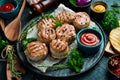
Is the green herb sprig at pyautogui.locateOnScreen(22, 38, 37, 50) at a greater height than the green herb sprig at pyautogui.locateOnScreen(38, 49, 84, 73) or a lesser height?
greater

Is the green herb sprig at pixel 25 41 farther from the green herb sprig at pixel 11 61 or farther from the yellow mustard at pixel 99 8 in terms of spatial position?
the yellow mustard at pixel 99 8

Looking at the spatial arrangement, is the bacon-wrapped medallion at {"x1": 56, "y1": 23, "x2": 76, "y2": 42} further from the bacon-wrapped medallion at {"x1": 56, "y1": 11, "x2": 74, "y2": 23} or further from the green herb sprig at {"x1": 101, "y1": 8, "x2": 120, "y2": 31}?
the green herb sprig at {"x1": 101, "y1": 8, "x2": 120, "y2": 31}

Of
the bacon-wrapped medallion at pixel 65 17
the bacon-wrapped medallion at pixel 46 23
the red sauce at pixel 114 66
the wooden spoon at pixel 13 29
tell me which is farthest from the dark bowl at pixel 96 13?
the wooden spoon at pixel 13 29

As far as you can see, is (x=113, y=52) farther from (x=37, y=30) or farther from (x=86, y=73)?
(x=37, y=30)

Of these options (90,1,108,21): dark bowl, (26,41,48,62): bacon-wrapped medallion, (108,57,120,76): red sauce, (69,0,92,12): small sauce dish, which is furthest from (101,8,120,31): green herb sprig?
(26,41,48,62): bacon-wrapped medallion

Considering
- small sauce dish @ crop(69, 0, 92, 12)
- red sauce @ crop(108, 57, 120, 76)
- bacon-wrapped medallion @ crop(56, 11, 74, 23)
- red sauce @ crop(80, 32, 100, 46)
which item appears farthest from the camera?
small sauce dish @ crop(69, 0, 92, 12)

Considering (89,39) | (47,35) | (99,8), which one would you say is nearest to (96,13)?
(99,8)

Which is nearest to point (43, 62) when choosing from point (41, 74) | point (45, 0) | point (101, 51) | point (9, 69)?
point (41, 74)
